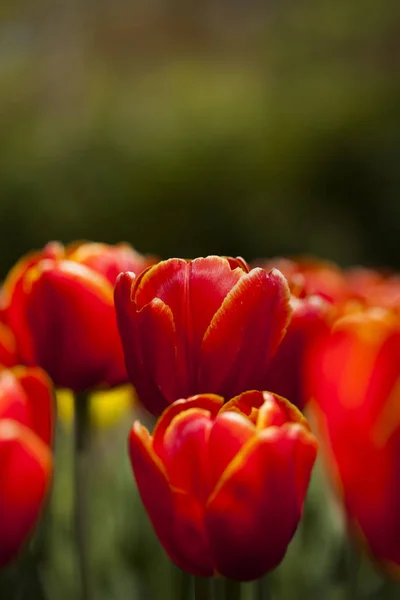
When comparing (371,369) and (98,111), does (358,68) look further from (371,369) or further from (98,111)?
(371,369)

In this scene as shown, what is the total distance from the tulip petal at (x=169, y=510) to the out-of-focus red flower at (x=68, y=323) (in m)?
0.13

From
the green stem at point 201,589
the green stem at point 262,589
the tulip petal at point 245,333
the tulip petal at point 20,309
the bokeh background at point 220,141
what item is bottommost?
the bokeh background at point 220,141

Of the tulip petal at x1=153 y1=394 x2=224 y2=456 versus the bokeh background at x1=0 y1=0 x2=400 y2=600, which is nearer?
the tulip petal at x1=153 y1=394 x2=224 y2=456

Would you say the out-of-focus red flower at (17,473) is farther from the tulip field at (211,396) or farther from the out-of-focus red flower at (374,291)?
the out-of-focus red flower at (374,291)

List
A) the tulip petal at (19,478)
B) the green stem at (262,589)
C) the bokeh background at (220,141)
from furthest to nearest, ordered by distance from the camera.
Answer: the bokeh background at (220,141) < the green stem at (262,589) < the tulip petal at (19,478)

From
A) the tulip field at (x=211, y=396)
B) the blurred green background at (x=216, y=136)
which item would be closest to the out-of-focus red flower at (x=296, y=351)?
the tulip field at (x=211, y=396)

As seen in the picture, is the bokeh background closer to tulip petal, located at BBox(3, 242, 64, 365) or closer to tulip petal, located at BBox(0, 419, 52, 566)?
tulip petal, located at BBox(3, 242, 64, 365)

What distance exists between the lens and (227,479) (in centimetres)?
34

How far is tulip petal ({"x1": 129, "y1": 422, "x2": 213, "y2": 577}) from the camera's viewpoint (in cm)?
34

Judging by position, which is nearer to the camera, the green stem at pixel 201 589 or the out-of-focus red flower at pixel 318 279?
the green stem at pixel 201 589

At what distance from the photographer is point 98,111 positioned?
3049mm

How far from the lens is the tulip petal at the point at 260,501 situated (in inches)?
13.1

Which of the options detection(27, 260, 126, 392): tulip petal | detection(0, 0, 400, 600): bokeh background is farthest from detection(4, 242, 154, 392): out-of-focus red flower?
detection(0, 0, 400, 600): bokeh background

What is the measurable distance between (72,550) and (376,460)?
41 cm
